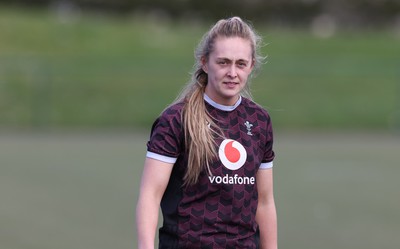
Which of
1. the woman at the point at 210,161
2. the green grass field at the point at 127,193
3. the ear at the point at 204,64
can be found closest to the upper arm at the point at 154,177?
the woman at the point at 210,161

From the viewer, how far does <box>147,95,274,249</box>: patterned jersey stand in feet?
14.6

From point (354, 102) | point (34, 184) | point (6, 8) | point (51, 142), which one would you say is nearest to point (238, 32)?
point (34, 184)

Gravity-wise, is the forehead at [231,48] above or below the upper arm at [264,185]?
above

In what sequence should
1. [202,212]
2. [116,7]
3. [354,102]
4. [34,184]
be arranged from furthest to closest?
[116,7], [354,102], [34,184], [202,212]

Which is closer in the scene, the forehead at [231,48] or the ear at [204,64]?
the forehead at [231,48]

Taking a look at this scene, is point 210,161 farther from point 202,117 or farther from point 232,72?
point 232,72

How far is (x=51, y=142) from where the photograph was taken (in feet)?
65.9

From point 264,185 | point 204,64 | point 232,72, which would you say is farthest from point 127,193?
point 232,72

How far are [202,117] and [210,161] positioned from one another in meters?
0.20

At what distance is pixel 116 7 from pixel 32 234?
31.1 metres

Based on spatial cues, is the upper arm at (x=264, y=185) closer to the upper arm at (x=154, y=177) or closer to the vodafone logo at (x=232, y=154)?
the vodafone logo at (x=232, y=154)

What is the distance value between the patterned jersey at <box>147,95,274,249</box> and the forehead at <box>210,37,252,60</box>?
0.79 ft

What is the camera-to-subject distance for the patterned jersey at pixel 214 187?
445cm

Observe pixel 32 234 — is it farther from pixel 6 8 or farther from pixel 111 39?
pixel 6 8
